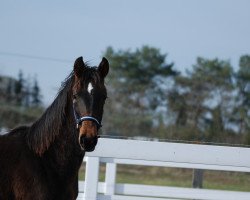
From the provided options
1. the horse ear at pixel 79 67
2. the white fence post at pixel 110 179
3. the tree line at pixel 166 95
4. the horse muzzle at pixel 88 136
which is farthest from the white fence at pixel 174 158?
the tree line at pixel 166 95

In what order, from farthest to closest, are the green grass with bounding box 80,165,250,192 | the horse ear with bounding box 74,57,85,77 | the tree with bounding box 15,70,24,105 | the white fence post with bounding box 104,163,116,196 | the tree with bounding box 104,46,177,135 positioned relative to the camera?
the tree with bounding box 15,70,24,105
the tree with bounding box 104,46,177,135
the green grass with bounding box 80,165,250,192
the white fence post with bounding box 104,163,116,196
the horse ear with bounding box 74,57,85,77

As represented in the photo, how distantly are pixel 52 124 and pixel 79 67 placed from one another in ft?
1.80

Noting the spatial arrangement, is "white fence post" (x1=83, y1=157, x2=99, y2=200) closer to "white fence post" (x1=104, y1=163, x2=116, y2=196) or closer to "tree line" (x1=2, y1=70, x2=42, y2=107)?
"white fence post" (x1=104, y1=163, x2=116, y2=196)

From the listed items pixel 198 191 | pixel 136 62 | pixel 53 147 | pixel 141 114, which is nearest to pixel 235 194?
pixel 198 191

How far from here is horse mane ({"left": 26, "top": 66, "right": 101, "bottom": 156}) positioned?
195 inches

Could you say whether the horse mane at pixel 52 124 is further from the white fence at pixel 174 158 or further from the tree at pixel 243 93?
the tree at pixel 243 93

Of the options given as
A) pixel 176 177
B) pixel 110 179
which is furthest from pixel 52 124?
pixel 176 177

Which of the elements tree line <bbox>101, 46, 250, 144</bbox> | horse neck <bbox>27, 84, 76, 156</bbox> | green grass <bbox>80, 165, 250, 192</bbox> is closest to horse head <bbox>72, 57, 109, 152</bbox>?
horse neck <bbox>27, 84, 76, 156</bbox>

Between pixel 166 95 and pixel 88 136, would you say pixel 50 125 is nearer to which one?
pixel 88 136

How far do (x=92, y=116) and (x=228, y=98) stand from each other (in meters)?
27.9

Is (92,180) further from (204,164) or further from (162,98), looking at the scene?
(162,98)

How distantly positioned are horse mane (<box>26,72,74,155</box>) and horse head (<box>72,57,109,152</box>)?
170 mm

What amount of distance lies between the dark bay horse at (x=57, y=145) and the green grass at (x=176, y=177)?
4.37 metres

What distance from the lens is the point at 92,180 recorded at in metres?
7.01
